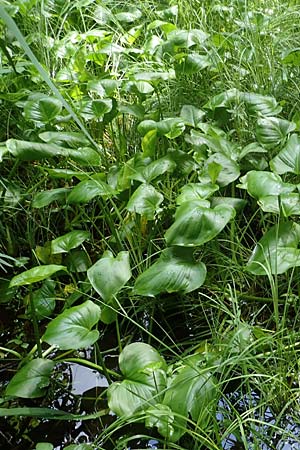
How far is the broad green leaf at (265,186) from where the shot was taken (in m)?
1.00

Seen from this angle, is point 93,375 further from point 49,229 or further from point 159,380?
point 49,229

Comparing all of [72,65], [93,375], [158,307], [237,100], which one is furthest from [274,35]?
[93,375]

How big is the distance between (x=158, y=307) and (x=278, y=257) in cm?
24

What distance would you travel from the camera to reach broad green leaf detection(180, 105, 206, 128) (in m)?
1.28

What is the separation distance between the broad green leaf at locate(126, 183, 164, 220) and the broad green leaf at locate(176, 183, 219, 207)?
4cm

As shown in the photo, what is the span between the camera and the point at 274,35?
60.6 inches

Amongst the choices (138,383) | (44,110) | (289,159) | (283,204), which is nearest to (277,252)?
(283,204)

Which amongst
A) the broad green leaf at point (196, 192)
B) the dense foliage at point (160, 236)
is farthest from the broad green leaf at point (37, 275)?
the broad green leaf at point (196, 192)

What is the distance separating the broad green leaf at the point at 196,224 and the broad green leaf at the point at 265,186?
59mm

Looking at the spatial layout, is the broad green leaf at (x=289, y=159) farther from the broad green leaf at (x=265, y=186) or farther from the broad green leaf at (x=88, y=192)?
the broad green leaf at (x=88, y=192)

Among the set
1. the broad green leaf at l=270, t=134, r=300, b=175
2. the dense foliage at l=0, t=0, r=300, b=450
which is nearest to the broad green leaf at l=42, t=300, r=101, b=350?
the dense foliage at l=0, t=0, r=300, b=450

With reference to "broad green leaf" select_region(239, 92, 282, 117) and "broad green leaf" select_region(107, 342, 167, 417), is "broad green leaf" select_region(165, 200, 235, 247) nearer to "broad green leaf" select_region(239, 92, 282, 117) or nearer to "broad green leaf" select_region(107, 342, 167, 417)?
"broad green leaf" select_region(107, 342, 167, 417)

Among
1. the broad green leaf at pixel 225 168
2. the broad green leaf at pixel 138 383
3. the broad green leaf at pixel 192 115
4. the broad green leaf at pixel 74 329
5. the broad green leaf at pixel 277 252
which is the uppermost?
the broad green leaf at pixel 192 115

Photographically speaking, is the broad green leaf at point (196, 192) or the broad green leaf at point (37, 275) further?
the broad green leaf at point (196, 192)
